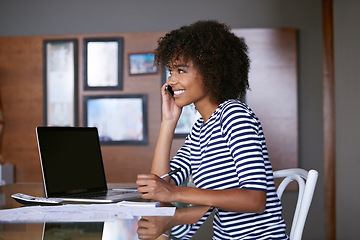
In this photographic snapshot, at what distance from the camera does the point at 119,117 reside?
4.10 meters

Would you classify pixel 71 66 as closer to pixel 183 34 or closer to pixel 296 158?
pixel 296 158

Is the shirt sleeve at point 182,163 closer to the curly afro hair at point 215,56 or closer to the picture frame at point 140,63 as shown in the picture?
the curly afro hair at point 215,56

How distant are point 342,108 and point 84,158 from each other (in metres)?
2.05

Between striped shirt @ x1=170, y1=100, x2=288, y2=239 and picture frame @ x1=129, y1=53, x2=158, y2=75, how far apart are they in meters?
2.46

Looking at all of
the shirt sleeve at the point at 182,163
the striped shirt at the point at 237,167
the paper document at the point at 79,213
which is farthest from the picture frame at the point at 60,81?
the paper document at the point at 79,213

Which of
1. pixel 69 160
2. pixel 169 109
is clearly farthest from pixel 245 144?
pixel 69 160

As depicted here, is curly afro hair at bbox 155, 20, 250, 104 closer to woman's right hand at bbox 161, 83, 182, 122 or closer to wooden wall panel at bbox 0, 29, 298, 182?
woman's right hand at bbox 161, 83, 182, 122

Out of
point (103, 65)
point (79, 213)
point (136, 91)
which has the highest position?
point (103, 65)

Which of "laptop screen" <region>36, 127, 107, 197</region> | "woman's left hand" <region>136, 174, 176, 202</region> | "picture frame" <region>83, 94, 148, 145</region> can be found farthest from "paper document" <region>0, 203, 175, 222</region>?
"picture frame" <region>83, 94, 148, 145</region>

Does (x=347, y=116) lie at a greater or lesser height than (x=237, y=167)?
greater

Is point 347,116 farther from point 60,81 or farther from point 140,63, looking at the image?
point 60,81

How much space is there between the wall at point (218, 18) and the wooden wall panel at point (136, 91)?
10 cm

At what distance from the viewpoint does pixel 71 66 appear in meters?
4.15

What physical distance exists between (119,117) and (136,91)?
0.80ft
